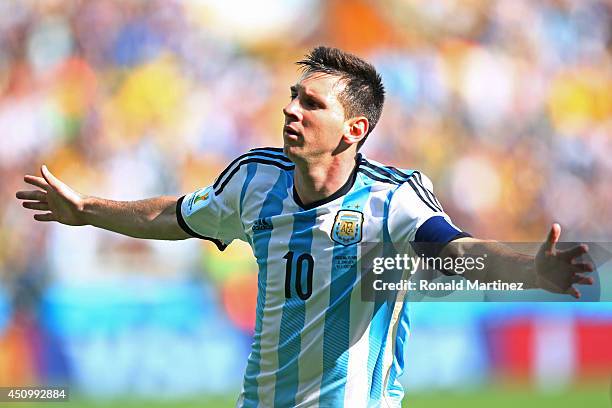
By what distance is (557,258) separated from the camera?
3.28 meters

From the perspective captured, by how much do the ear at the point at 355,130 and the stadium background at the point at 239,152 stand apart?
5.41 m

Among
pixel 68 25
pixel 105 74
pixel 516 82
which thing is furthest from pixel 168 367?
pixel 516 82

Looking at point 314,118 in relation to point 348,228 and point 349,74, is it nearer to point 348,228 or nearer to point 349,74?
point 349,74

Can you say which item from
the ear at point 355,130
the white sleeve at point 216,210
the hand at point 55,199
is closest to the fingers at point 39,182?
the hand at point 55,199

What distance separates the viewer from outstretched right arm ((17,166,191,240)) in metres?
4.44

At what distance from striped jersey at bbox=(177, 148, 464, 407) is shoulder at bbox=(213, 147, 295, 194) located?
0.14 m

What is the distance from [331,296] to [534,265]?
2.96 feet

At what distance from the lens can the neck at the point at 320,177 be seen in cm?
409

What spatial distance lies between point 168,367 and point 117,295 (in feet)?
3.10

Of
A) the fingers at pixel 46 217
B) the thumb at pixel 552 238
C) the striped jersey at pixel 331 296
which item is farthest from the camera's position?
the fingers at pixel 46 217

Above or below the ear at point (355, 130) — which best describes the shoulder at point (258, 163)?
below

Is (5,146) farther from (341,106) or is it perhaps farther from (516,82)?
(341,106)

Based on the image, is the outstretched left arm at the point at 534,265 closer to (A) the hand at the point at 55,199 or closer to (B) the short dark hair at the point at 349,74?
(B) the short dark hair at the point at 349,74

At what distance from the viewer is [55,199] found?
4523mm
